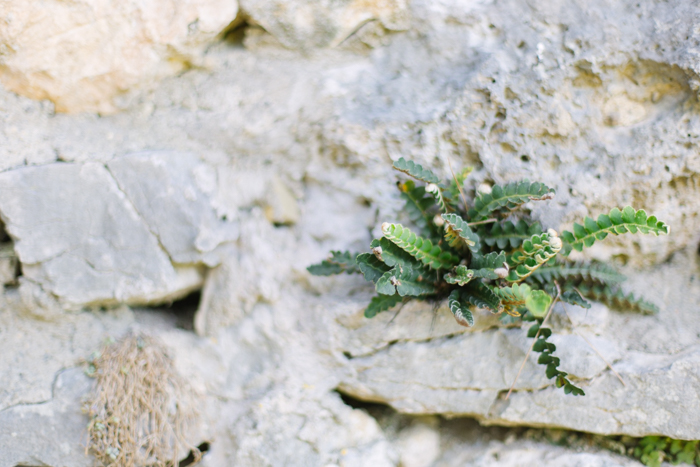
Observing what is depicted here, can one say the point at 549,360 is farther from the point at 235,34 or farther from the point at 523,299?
the point at 235,34

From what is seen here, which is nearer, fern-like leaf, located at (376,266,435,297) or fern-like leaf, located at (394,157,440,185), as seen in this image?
fern-like leaf, located at (376,266,435,297)

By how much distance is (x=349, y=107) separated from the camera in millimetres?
2936

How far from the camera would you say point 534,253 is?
2.28m

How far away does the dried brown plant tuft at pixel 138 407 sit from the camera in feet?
8.29

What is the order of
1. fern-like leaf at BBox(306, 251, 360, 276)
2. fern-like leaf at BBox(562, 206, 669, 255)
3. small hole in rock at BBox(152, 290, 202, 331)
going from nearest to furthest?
1. fern-like leaf at BBox(562, 206, 669, 255)
2. fern-like leaf at BBox(306, 251, 360, 276)
3. small hole in rock at BBox(152, 290, 202, 331)

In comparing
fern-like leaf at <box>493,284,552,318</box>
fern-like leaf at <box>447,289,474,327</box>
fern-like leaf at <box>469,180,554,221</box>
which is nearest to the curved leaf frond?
fern-like leaf at <box>493,284,552,318</box>

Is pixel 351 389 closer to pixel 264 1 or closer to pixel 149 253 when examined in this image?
pixel 149 253

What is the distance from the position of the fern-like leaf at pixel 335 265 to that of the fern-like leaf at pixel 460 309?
566 millimetres

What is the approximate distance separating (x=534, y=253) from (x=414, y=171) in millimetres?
704

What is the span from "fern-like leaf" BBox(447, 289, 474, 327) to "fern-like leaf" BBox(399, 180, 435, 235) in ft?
1.27

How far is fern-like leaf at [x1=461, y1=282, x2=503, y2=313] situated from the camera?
2.25m

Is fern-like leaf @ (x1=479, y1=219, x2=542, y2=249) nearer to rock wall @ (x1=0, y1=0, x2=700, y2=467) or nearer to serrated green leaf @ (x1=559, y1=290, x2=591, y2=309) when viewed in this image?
rock wall @ (x1=0, y1=0, x2=700, y2=467)

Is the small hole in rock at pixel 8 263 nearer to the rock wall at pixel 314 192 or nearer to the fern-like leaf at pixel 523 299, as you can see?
the rock wall at pixel 314 192

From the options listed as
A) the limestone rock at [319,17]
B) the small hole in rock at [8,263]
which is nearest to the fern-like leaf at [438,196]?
the limestone rock at [319,17]
